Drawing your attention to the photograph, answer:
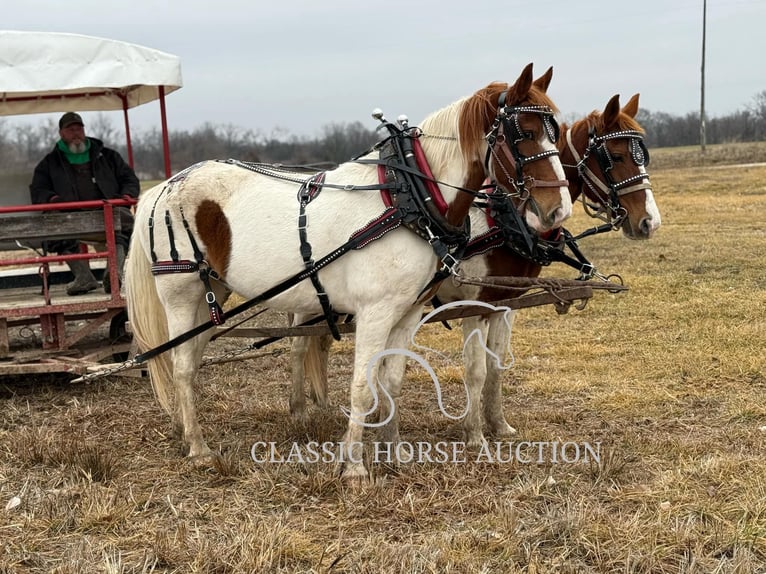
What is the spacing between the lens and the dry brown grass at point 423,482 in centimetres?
330

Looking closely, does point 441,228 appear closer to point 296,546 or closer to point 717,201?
point 296,546

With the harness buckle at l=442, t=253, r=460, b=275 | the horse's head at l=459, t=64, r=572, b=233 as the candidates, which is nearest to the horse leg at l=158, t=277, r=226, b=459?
the harness buckle at l=442, t=253, r=460, b=275

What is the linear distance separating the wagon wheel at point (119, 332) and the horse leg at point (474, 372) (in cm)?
333

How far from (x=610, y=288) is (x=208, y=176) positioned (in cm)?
249

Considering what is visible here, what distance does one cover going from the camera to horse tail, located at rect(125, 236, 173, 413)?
16.0ft

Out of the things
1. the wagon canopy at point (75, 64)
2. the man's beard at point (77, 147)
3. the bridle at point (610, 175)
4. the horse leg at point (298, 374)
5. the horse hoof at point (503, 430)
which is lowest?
the horse hoof at point (503, 430)

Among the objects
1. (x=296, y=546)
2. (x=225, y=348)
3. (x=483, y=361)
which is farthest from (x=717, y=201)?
(x=296, y=546)

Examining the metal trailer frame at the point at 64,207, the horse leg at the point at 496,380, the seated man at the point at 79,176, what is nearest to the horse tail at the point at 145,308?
the metal trailer frame at the point at 64,207

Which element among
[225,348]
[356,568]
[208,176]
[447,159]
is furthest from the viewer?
[225,348]

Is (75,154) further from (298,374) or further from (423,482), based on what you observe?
(423,482)

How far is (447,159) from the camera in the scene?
4.00m

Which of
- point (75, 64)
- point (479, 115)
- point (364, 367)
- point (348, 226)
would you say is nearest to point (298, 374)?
point (364, 367)

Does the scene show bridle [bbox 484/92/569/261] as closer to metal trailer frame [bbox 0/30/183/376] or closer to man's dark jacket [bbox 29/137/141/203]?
metal trailer frame [bbox 0/30/183/376]

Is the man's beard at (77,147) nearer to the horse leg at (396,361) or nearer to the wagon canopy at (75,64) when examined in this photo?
the wagon canopy at (75,64)
